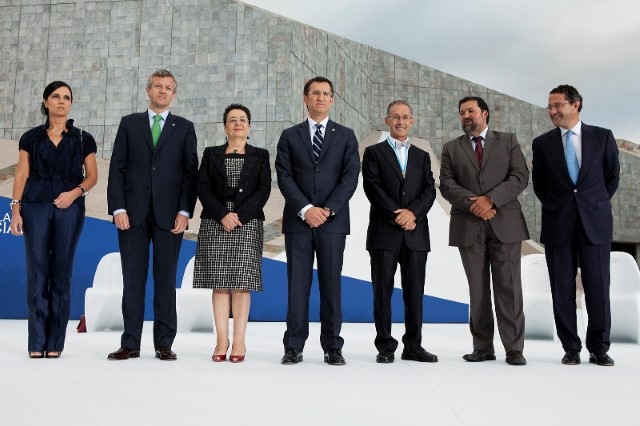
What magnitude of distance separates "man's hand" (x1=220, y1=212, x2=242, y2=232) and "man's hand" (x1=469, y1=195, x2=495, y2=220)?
1279mm

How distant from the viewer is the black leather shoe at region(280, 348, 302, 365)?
10.8ft

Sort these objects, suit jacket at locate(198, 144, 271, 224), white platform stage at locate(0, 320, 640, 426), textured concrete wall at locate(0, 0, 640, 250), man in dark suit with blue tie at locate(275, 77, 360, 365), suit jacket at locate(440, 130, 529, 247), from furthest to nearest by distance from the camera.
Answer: textured concrete wall at locate(0, 0, 640, 250), suit jacket at locate(440, 130, 529, 247), suit jacket at locate(198, 144, 271, 224), man in dark suit with blue tie at locate(275, 77, 360, 365), white platform stage at locate(0, 320, 640, 426)

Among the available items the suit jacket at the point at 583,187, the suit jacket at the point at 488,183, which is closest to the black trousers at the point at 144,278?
the suit jacket at the point at 488,183

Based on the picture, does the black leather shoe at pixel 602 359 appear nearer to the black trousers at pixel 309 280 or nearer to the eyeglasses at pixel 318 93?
the black trousers at pixel 309 280

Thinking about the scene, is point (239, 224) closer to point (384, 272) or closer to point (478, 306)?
point (384, 272)

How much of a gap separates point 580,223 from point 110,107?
1028cm

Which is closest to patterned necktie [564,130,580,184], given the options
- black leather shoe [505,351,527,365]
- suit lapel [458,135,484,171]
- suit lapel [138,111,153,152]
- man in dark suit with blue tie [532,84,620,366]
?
man in dark suit with blue tie [532,84,620,366]

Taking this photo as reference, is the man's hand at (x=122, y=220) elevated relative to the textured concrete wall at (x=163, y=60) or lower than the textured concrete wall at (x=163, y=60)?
lower

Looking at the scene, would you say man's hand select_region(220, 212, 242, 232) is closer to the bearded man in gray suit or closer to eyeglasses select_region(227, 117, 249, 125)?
eyeglasses select_region(227, 117, 249, 125)

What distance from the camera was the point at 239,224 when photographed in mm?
3461

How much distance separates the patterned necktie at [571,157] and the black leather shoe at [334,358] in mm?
1605

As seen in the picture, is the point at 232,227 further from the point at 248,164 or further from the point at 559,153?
the point at 559,153

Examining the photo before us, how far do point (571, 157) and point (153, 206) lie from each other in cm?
230

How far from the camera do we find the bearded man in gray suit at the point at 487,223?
356cm
